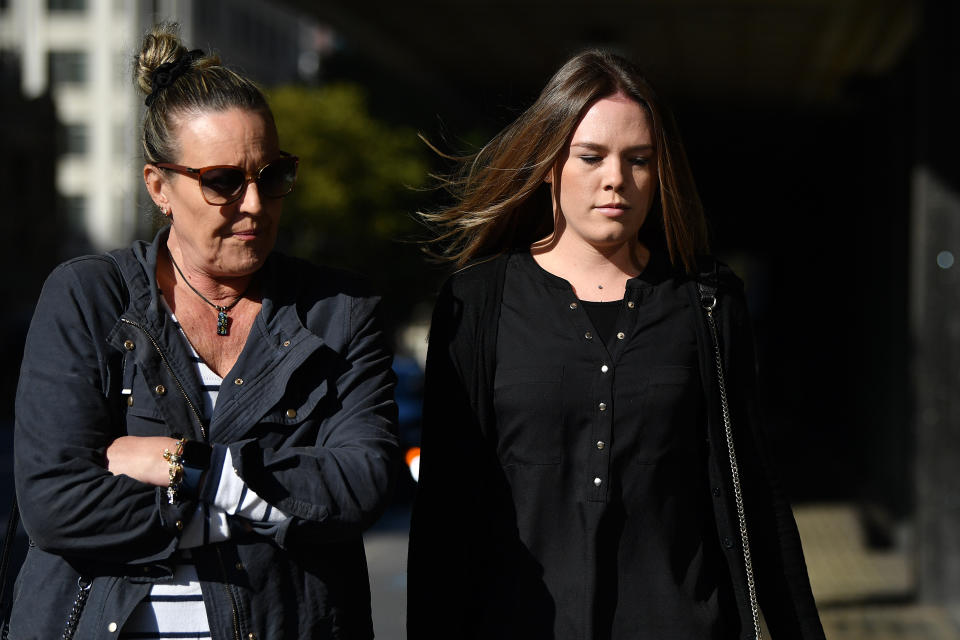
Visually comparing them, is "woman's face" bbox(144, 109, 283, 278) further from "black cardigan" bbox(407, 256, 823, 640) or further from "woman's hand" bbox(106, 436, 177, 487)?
"black cardigan" bbox(407, 256, 823, 640)

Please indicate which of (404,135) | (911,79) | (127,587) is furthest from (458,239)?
(404,135)

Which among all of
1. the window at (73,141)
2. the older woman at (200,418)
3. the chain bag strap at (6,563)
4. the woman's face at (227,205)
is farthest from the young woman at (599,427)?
the window at (73,141)

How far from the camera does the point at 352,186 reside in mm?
31484

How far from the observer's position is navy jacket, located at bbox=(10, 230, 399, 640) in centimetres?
241

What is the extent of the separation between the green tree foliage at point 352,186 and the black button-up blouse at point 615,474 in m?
27.1

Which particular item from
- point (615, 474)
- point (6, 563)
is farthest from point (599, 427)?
point (6, 563)

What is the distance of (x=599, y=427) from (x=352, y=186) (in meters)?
28.9

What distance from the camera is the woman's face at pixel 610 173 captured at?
118 inches

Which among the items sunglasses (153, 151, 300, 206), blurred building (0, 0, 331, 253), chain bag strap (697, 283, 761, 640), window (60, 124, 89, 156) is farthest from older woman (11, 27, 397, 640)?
window (60, 124, 89, 156)

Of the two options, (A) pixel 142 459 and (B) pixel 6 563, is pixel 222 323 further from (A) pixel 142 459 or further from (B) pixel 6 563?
(B) pixel 6 563

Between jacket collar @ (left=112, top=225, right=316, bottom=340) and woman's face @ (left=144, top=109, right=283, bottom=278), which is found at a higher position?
woman's face @ (left=144, top=109, right=283, bottom=278)

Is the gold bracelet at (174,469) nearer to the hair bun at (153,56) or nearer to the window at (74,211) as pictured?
the hair bun at (153,56)

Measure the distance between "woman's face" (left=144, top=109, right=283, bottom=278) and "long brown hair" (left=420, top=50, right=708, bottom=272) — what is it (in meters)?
0.75

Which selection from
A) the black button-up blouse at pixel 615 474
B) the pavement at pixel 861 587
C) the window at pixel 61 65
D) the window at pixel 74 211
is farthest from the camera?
the window at pixel 61 65
